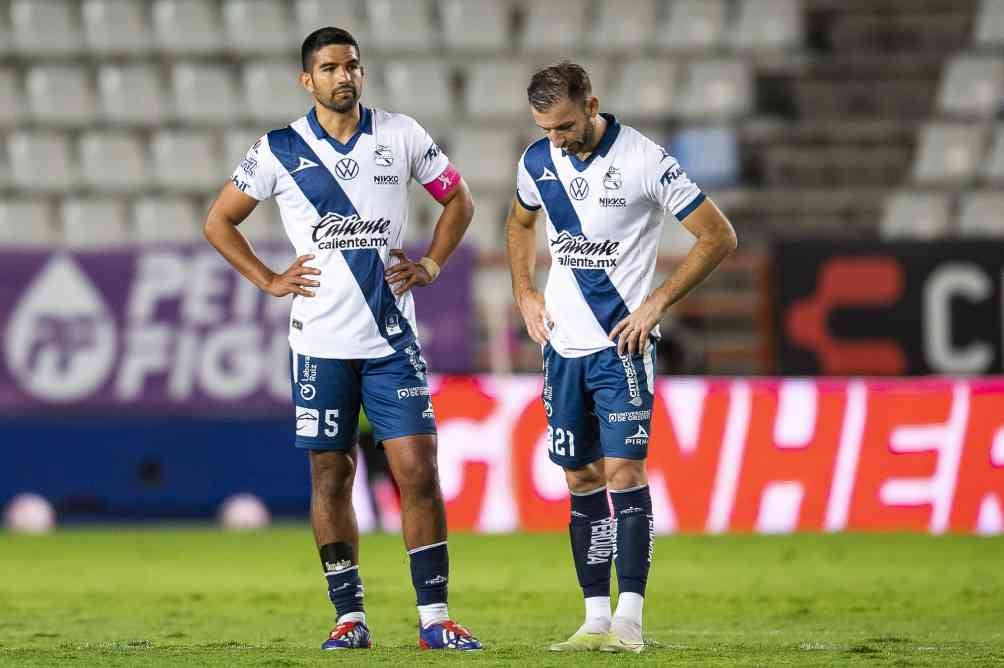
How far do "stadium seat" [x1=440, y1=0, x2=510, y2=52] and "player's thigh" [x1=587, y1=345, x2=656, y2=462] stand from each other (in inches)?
379

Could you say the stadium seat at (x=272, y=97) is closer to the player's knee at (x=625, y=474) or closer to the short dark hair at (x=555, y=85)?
the short dark hair at (x=555, y=85)

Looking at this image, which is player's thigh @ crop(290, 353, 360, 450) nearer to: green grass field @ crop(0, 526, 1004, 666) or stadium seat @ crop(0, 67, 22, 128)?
green grass field @ crop(0, 526, 1004, 666)

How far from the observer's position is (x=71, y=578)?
946cm

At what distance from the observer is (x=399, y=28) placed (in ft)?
50.8

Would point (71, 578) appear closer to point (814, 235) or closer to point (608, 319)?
point (608, 319)

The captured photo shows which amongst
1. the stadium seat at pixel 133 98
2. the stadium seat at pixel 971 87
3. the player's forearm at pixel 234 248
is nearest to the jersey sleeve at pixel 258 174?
the player's forearm at pixel 234 248

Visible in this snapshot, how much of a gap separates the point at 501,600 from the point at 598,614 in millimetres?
2225

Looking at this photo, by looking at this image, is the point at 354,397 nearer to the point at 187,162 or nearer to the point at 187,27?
the point at 187,162

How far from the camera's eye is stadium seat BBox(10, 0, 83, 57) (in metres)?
15.7

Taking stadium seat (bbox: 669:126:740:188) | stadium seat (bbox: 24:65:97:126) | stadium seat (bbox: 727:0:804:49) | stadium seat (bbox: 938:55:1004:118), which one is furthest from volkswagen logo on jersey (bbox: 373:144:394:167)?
stadium seat (bbox: 938:55:1004:118)

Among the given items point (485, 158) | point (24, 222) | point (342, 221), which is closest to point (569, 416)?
point (342, 221)

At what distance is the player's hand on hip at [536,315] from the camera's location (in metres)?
6.34

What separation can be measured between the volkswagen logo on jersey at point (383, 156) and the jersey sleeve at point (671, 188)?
0.89 metres

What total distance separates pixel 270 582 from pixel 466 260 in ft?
11.3
